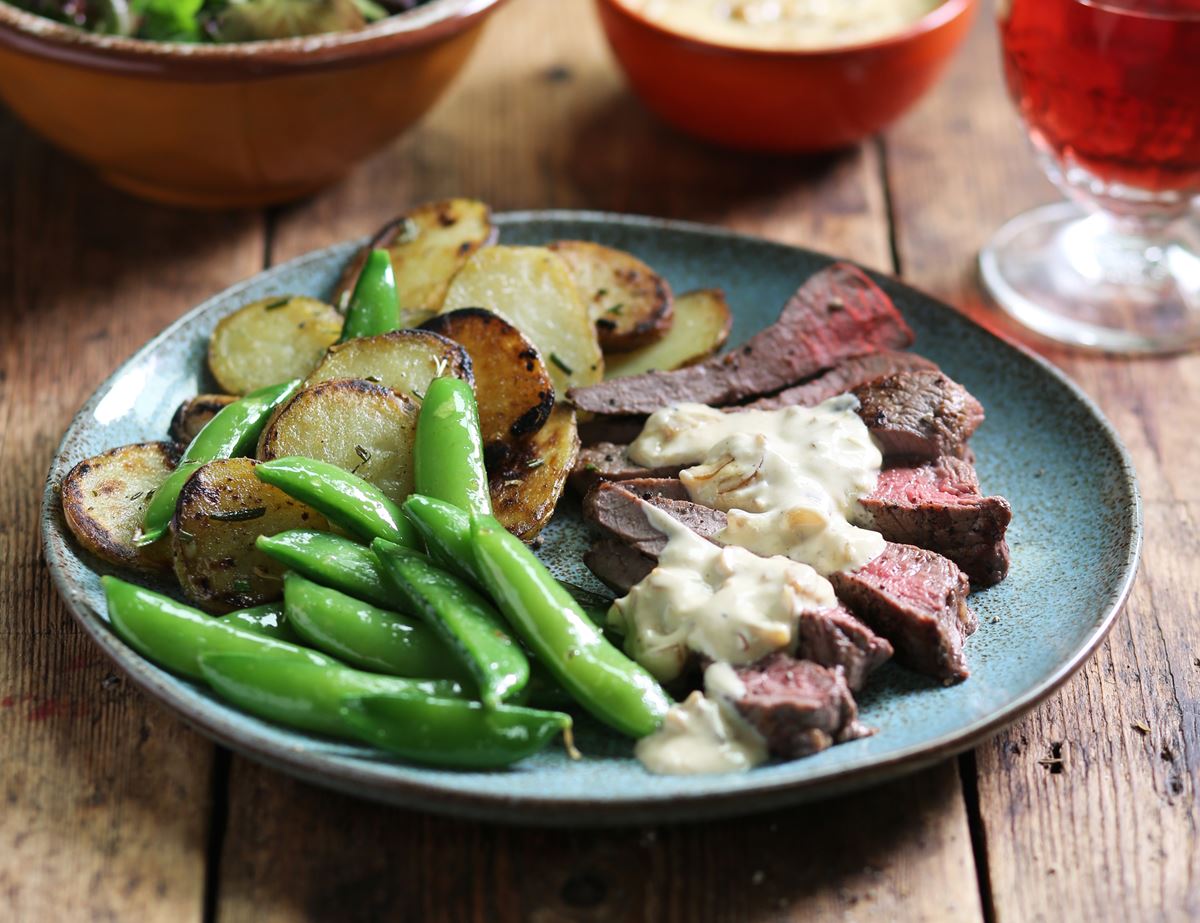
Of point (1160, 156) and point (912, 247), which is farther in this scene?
point (912, 247)

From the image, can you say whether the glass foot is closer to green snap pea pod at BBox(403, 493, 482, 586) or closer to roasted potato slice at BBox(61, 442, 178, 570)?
green snap pea pod at BBox(403, 493, 482, 586)

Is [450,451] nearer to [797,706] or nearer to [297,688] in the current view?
[297,688]

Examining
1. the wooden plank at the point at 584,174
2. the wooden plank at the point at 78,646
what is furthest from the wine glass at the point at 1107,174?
the wooden plank at the point at 78,646

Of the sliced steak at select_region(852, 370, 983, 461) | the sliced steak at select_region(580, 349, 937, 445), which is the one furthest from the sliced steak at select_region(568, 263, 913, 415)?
the sliced steak at select_region(852, 370, 983, 461)

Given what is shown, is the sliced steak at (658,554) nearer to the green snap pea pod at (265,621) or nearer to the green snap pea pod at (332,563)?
the green snap pea pod at (332,563)

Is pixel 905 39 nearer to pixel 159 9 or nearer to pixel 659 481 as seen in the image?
pixel 659 481

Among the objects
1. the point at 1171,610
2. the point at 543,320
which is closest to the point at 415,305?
the point at 543,320

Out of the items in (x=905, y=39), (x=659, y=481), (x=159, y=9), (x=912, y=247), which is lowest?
(x=912, y=247)
